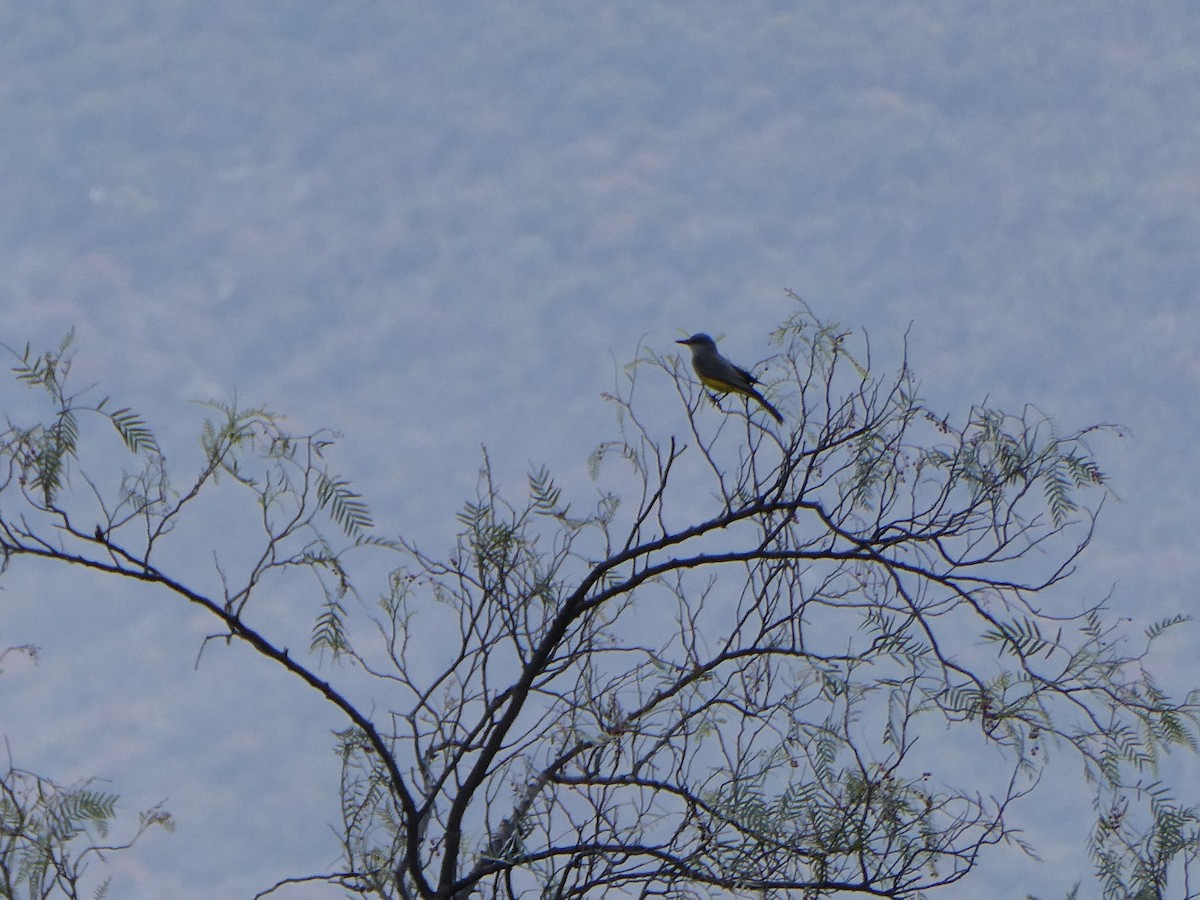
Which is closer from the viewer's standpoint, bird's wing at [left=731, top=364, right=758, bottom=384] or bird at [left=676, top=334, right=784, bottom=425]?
bird's wing at [left=731, top=364, right=758, bottom=384]

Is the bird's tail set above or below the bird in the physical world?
below

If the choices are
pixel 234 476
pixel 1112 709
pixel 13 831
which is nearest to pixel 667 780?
pixel 1112 709

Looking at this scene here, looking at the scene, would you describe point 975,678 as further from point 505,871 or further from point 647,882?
point 505,871

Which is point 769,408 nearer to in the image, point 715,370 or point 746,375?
point 746,375

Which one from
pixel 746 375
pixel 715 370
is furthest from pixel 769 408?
pixel 715 370

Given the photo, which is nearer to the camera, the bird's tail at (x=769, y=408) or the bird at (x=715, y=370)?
the bird's tail at (x=769, y=408)

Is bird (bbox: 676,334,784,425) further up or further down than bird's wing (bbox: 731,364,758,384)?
further up

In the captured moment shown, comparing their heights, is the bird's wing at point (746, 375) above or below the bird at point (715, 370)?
below

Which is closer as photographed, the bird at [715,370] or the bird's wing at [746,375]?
the bird's wing at [746,375]

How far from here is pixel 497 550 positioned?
5.07m

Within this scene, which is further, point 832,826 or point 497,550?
point 497,550

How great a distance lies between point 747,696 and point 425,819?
1243 mm

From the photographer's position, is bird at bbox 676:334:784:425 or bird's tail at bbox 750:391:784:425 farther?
bird at bbox 676:334:784:425

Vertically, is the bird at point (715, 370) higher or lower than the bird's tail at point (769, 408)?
higher
